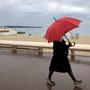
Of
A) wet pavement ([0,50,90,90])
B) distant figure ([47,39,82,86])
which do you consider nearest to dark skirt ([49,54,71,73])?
distant figure ([47,39,82,86])

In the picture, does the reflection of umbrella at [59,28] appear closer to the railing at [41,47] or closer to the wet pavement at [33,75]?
the wet pavement at [33,75]

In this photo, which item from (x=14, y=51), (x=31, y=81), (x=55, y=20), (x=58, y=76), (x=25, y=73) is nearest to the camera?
(x=55, y=20)

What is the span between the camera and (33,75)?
13.3 metres

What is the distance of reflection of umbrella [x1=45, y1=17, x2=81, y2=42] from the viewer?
34.7ft

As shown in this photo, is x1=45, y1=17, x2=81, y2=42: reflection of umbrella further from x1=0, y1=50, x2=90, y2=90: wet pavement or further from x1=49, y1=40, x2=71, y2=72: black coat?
x1=0, y1=50, x2=90, y2=90: wet pavement

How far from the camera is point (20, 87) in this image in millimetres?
10961

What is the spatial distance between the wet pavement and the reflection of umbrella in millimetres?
1412

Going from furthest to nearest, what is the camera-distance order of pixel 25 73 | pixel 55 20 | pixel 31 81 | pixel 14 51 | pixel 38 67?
pixel 14 51
pixel 38 67
pixel 25 73
pixel 31 81
pixel 55 20

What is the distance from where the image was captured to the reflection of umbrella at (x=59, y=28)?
10570 mm

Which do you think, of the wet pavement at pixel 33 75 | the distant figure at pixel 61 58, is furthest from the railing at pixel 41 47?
the distant figure at pixel 61 58

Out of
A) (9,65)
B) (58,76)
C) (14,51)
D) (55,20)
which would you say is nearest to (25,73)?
(58,76)

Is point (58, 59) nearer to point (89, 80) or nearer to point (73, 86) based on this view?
point (73, 86)

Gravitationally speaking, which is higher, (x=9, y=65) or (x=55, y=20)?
(x=55, y=20)

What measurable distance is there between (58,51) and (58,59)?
8.9 inches
